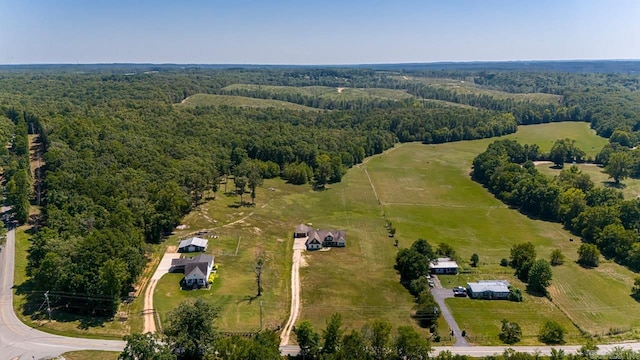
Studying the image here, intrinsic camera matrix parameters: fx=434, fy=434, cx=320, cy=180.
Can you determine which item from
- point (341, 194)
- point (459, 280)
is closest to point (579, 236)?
point (459, 280)

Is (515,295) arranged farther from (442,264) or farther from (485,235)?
(485,235)

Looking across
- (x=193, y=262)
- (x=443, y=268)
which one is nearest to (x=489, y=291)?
(x=443, y=268)

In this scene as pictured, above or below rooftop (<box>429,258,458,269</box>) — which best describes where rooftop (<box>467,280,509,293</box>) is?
below

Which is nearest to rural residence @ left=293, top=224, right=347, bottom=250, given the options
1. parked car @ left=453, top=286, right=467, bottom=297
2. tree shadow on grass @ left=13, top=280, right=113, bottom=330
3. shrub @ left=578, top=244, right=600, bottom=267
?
parked car @ left=453, top=286, right=467, bottom=297

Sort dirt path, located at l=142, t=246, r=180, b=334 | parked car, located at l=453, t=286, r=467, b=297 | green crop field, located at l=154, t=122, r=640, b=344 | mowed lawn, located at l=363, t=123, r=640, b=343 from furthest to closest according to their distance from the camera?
parked car, located at l=453, t=286, r=467, b=297, mowed lawn, located at l=363, t=123, r=640, b=343, green crop field, located at l=154, t=122, r=640, b=344, dirt path, located at l=142, t=246, r=180, b=334

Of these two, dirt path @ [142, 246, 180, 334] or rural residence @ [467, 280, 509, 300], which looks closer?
dirt path @ [142, 246, 180, 334]

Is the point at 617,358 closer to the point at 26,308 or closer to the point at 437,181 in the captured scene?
the point at 26,308

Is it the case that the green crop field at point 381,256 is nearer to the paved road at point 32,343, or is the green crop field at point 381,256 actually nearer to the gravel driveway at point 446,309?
the gravel driveway at point 446,309

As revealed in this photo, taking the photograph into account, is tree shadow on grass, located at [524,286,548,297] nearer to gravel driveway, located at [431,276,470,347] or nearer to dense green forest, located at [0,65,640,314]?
gravel driveway, located at [431,276,470,347]
